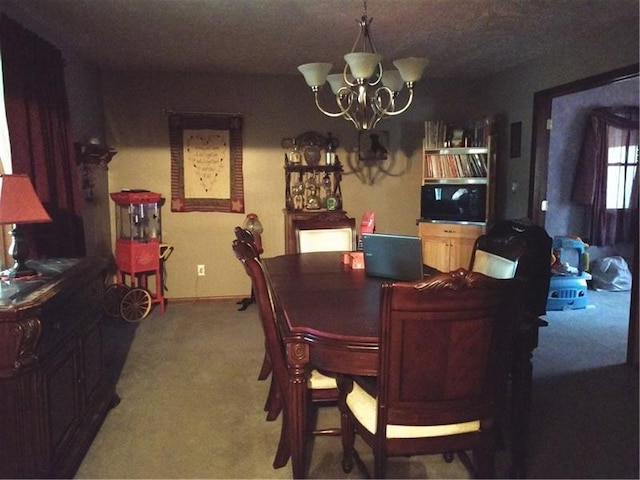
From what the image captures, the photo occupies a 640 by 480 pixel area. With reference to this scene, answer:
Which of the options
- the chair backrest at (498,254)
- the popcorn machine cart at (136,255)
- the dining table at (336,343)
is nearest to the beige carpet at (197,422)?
the dining table at (336,343)

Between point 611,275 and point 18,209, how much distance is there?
5.50 m

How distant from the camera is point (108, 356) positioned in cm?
335

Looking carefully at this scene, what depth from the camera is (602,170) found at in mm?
5250

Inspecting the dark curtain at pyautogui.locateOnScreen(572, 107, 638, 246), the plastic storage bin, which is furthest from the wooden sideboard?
the dark curtain at pyautogui.locateOnScreen(572, 107, 638, 246)

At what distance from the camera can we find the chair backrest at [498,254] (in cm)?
212

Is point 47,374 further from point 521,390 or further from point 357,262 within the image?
point 521,390

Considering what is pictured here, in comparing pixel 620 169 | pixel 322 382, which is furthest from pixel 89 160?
pixel 620 169

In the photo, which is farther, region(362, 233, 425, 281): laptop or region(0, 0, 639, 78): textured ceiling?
region(0, 0, 639, 78): textured ceiling

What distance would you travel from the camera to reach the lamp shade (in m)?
1.93

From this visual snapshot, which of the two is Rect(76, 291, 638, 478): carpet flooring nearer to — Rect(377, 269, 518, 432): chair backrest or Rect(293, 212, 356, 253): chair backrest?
Rect(377, 269, 518, 432): chair backrest

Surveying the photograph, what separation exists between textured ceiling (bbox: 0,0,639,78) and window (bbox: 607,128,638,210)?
1.94 m

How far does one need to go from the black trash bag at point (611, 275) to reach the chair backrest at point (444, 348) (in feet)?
14.4

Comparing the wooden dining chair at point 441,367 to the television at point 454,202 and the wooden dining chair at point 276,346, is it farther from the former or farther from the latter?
the television at point 454,202

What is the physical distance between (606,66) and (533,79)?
879 mm
